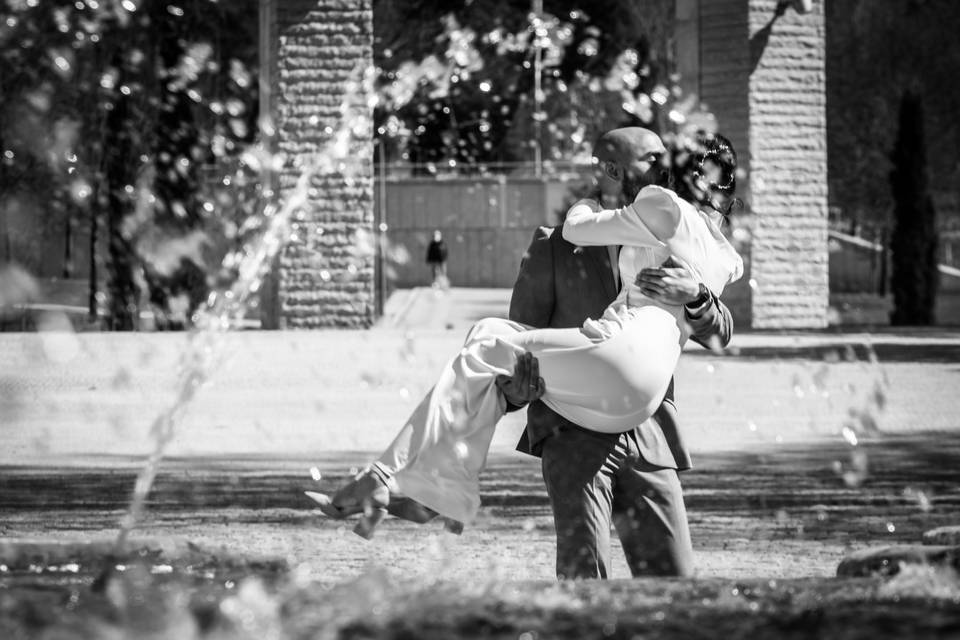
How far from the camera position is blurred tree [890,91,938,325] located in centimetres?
3159

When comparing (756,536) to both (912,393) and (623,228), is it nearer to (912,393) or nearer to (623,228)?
(623,228)

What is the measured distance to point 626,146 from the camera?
5.15 meters

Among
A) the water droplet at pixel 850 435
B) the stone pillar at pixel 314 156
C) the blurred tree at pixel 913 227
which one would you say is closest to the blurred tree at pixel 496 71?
the blurred tree at pixel 913 227

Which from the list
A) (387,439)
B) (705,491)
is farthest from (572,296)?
(387,439)

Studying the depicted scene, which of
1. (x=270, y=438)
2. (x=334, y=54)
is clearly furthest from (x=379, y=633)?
(x=334, y=54)

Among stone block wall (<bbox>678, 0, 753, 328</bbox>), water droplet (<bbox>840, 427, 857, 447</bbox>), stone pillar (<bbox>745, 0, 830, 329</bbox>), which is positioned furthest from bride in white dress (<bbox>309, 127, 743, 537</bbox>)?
stone pillar (<bbox>745, 0, 830, 329</bbox>)

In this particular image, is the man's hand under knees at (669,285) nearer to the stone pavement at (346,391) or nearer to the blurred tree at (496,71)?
the stone pavement at (346,391)

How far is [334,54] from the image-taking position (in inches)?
984

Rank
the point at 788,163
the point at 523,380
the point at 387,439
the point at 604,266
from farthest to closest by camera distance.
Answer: the point at 788,163
the point at 387,439
the point at 604,266
the point at 523,380

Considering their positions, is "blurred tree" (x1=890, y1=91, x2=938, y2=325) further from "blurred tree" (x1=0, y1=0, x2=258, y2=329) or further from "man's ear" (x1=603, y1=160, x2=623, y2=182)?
"man's ear" (x1=603, y1=160, x2=623, y2=182)

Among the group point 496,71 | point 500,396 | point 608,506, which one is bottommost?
point 608,506

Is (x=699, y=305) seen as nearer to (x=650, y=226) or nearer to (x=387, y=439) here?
(x=650, y=226)

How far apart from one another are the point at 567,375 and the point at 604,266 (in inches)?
23.0

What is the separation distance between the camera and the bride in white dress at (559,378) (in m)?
4.68
